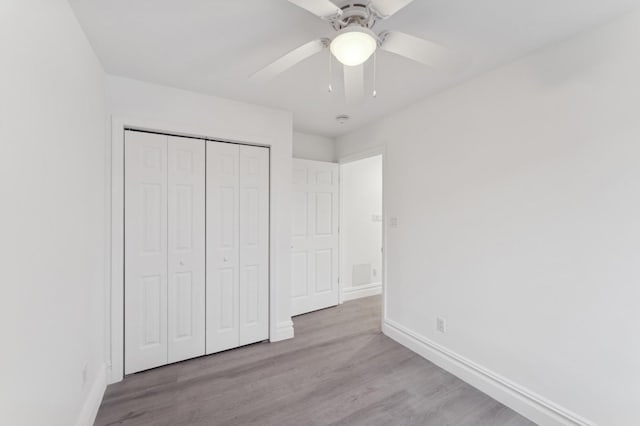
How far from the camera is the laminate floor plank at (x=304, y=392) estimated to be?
1786mm

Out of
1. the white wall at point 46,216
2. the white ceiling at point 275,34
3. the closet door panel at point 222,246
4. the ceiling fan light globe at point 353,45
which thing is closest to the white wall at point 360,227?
the closet door panel at point 222,246

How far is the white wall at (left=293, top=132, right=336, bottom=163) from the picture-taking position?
12.1 feet

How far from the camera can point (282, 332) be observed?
2859 mm

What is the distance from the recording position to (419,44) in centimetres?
123

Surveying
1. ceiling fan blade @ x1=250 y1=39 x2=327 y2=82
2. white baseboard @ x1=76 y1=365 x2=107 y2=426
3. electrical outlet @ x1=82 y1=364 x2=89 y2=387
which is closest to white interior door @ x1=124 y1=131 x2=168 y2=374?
white baseboard @ x1=76 y1=365 x2=107 y2=426

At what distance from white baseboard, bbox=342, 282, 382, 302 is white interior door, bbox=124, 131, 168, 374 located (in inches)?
97.0

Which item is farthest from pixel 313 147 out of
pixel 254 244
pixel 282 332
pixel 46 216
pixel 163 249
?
pixel 46 216

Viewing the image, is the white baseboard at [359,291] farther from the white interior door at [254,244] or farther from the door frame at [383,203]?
the white interior door at [254,244]

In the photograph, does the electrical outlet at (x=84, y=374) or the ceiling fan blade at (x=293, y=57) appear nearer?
the ceiling fan blade at (x=293, y=57)

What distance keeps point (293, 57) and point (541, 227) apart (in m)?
1.84

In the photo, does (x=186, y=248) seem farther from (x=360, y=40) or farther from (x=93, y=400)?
(x=360, y=40)

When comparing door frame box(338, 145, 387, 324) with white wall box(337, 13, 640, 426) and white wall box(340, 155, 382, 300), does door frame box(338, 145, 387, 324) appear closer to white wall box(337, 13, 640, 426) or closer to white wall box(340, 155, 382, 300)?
white wall box(340, 155, 382, 300)

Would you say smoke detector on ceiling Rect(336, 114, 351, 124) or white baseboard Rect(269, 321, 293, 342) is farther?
smoke detector on ceiling Rect(336, 114, 351, 124)

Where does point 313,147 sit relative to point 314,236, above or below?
above
